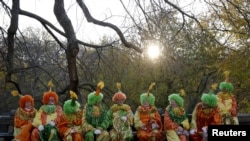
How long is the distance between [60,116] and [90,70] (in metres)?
3.30

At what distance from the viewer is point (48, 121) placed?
827 cm

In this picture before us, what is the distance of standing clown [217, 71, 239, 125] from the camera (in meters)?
8.91

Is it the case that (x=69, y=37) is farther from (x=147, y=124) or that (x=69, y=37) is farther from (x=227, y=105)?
(x=227, y=105)

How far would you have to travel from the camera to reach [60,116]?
8.42 meters

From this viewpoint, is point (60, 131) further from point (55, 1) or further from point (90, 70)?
point (90, 70)

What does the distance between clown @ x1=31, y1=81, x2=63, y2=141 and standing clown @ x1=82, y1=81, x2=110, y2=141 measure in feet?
1.64

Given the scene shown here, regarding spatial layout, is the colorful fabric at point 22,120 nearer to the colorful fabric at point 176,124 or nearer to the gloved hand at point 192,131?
the colorful fabric at point 176,124

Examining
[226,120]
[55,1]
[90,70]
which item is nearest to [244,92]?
[90,70]

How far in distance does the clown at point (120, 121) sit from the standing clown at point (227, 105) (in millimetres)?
1804

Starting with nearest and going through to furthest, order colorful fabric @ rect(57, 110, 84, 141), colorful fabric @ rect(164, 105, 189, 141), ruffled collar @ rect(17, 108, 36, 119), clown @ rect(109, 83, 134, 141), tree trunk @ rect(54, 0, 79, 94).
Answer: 1. colorful fabric @ rect(57, 110, 84, 141)
2. clown @ rect(109, 83, 134, 141)
3. colorful fabric @ rect(164, 105, 189, 141)
4. ruffled collar @ rect(17, 108, 36, 119)
5. tree trunk @ rect(54, 0, 79, 94)

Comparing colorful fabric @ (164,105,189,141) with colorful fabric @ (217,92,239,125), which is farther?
colorful fabric @ (217,92,239,125)

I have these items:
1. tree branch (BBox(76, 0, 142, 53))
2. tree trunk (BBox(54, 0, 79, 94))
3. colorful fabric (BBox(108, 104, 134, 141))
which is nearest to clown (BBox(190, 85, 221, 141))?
colorful fabric (BBox(108, 104, 134, 141))

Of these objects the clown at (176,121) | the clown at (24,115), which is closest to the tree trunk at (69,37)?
the clown at (24,115)

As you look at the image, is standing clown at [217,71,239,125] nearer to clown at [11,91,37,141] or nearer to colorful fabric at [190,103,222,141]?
colorful fabric at [190,103,222,141]
